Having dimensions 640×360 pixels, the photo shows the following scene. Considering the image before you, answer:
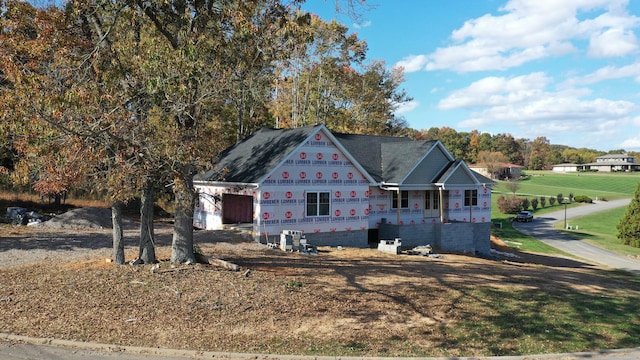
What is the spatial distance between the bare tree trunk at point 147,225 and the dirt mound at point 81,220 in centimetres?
1213

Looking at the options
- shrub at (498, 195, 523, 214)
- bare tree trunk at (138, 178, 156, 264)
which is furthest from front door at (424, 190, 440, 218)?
shrub at (498, 195, 523, 214)

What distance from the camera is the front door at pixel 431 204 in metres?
30.0

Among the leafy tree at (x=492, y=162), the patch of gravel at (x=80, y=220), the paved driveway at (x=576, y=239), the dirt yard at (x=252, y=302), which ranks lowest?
the paved driveway at (x=576, y=239)

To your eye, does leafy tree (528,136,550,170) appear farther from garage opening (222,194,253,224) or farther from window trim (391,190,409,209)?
garage opening (222,194,253,224)

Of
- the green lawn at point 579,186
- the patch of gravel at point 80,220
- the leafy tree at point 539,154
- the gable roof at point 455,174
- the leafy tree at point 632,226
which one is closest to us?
the patch of gravel at point 80,220

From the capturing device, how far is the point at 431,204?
30234 mm

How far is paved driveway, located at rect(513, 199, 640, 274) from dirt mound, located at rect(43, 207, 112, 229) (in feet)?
99.5

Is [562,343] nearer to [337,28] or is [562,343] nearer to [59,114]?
[59,114]

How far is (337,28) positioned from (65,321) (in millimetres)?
36584

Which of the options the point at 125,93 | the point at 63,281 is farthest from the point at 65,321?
the point at 125,93

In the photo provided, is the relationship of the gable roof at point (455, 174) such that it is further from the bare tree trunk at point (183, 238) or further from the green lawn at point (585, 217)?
the bare tree trunk at point (183, 238)

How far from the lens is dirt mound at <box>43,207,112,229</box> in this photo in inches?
947

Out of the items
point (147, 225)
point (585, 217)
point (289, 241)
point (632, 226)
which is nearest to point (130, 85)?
point (147, 225)

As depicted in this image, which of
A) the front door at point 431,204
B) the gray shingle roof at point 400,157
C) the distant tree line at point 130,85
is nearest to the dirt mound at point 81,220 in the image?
the distant tree line at point 130,85
